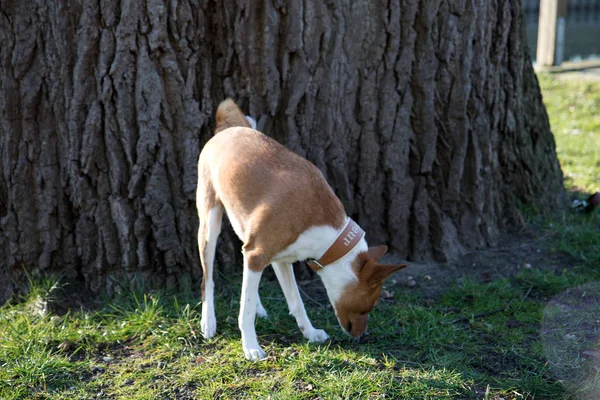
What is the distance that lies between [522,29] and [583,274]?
1.90m

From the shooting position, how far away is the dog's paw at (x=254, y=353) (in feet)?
12.8

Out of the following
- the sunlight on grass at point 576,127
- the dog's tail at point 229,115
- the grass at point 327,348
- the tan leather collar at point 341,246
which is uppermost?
the dog's tail at point 229,115

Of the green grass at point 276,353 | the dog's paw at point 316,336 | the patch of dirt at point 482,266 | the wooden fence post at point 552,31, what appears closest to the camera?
the green grass at point 276,353

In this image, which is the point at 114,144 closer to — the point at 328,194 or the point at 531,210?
the point at 328,194

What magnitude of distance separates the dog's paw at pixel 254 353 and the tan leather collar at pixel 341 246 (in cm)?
57

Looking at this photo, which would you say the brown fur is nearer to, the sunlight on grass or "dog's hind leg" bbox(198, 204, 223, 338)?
"dog's hind leg" bbox(198, 204, 223, 338)

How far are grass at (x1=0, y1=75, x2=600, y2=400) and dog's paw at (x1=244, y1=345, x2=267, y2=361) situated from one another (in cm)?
5

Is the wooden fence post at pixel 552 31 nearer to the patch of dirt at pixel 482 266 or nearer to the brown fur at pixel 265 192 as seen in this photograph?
the patch of dirt at pixel 482 266

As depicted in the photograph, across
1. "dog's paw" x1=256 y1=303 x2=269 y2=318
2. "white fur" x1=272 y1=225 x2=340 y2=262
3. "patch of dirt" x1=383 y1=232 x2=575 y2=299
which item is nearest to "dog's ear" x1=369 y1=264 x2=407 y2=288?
"white fur" x1=272 y1=225 x2=340 y2=262

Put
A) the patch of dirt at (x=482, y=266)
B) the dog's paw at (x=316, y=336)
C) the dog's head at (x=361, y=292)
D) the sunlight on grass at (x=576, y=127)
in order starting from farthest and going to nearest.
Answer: the sunlight on grass at (x=576, y=127), the patch of dirt at (x=482, y=266), the dog's paw at (x=316, y=336), the dog's head at (x=361, y=292)

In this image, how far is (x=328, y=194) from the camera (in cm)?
395

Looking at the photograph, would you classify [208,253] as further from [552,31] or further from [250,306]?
[552,31]

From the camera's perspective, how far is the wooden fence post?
35.7 feet

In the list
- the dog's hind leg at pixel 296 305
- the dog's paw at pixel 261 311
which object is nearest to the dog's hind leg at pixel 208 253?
Answer: the dog's paw at pixel 261 311
